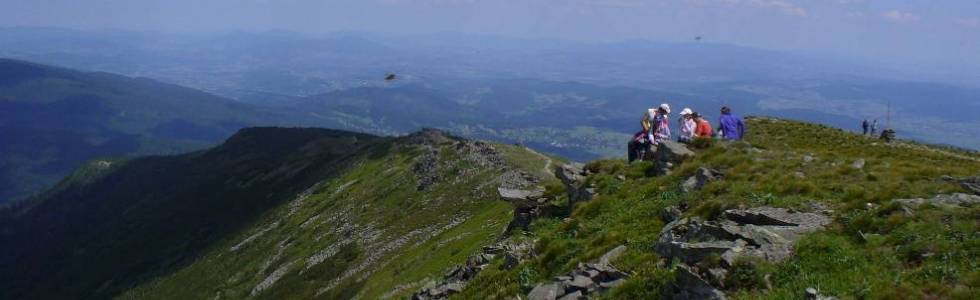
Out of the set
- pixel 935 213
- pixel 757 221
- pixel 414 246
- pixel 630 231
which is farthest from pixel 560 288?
pixel 414 246

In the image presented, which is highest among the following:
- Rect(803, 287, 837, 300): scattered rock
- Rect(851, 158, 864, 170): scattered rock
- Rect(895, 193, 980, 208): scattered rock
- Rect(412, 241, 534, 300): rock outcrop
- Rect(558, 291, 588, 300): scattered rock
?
Rect(895, 193, 980, 208): scattered rock

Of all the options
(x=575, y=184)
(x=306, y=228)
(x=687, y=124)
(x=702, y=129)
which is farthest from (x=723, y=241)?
(x=306, y=228)

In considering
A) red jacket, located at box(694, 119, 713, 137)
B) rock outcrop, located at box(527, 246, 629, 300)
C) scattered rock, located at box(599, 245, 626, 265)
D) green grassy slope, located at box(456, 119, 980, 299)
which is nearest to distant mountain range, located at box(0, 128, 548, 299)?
red jacket, located at box(694, 119, 713, 137)

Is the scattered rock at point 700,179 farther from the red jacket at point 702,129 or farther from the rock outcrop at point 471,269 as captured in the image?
the red jacket at point 702,129

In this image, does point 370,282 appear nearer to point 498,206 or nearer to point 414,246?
point 414,246

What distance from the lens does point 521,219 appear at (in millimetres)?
31609

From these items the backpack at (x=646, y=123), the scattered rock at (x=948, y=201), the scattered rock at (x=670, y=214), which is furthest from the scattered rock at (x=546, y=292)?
the backpack at (x=646, y=123)

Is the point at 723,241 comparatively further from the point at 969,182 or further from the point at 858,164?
the point at 858,164

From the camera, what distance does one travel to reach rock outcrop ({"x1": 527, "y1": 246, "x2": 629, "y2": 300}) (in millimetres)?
18000

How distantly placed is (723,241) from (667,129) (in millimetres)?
18564

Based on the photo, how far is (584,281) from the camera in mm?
18500

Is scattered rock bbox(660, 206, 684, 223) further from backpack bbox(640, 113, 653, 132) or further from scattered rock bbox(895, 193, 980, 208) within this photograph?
backpack bbox(640, 113, 653, 132)

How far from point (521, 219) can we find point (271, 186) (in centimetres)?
14429

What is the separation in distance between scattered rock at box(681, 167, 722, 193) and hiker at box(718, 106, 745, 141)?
1077cm
